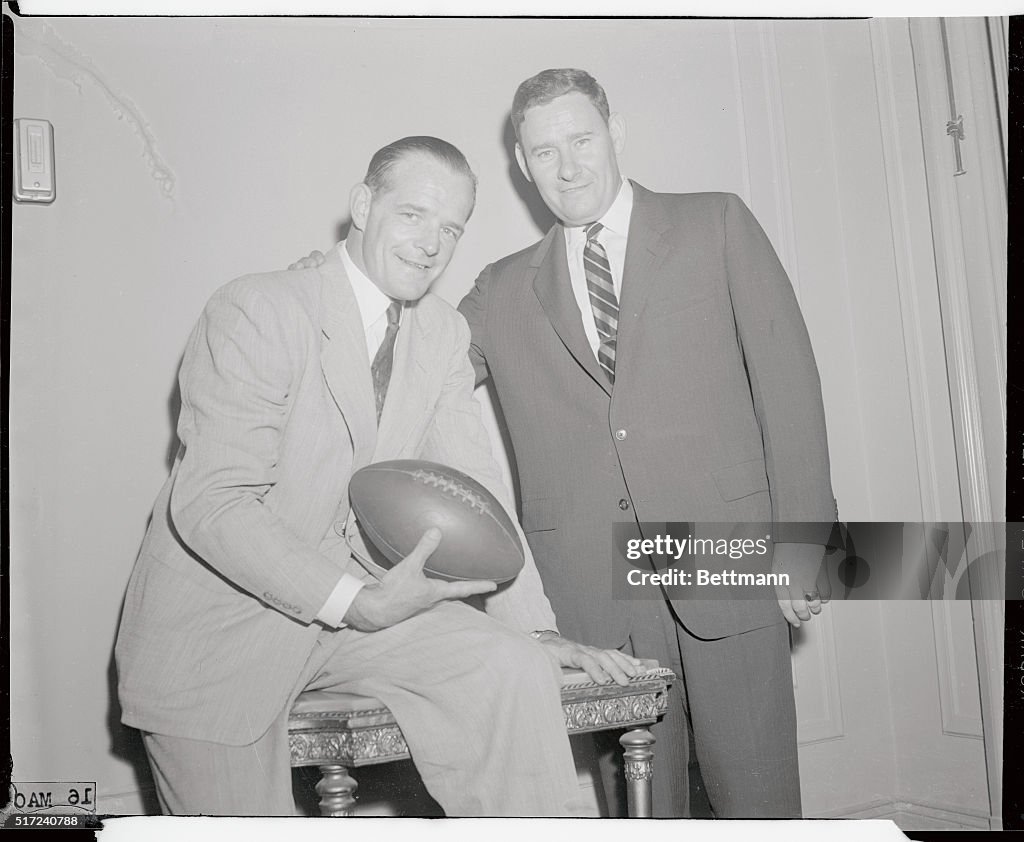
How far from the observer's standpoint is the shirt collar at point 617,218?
223 centimetres

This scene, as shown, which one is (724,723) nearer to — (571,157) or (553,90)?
(571,157)

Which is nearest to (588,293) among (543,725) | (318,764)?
(543,725)

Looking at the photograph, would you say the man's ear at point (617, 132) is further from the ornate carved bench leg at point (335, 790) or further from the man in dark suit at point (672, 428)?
the ornate carved bench leg at point (335, 790)

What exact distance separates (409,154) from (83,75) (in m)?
0.74

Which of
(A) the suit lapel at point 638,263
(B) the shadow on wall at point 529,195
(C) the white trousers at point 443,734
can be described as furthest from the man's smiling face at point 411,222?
(C) the white trousers at point 443,734

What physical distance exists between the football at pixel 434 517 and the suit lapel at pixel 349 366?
0.07m

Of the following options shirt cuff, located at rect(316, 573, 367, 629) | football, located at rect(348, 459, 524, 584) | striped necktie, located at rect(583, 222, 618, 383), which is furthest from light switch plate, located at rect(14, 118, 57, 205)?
striped necktie, located at rect(583, 222, 618, 383)

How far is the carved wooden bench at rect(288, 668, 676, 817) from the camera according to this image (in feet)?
6.00

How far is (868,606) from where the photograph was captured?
2213mm

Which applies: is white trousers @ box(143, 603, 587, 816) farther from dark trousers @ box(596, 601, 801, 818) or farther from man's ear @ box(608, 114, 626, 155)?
man's ear @ box(608, 114, 626, 155)

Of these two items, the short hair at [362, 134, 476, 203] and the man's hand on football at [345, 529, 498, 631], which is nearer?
the man's hand on football at [345, 529, 498, 631]

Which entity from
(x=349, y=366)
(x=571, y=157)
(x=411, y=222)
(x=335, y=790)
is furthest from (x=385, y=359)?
(x=335, y=790)

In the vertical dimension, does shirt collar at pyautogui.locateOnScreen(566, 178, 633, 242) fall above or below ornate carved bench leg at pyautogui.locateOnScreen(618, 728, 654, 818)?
above

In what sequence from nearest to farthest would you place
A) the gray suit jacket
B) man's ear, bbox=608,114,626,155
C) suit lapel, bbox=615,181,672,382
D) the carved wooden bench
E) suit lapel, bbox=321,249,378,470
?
the carved wooden bench, the gray suit jacket, suit lapel, bbox=321,249,378,470, suit lapel, bbox=615,181,672,382, man's ear, bbox=608,114,626,155
